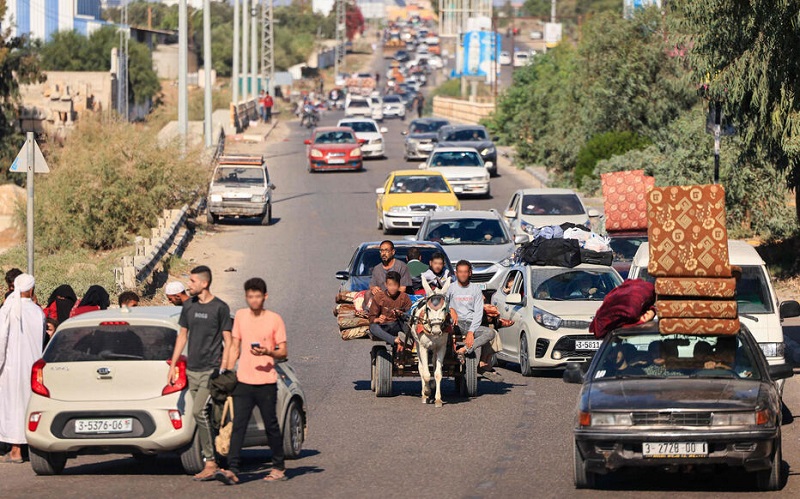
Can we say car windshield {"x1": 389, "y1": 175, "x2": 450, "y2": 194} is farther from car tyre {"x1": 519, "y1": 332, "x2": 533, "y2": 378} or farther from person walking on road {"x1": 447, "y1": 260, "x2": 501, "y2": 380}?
person walking on road {"x1": 447, "y1": 260, "x2": 501, "y2": 380}

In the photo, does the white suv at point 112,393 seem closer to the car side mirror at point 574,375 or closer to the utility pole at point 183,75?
the car side mirror at point 574,375

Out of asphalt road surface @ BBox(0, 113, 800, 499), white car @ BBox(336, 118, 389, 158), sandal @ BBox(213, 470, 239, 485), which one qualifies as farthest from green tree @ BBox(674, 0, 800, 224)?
white car @ BBox(336, 118, 389, 158)

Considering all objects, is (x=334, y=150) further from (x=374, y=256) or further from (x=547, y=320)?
(x=547, y=320)

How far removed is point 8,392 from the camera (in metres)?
12.9

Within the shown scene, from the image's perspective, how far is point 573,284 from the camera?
18766 millimetres

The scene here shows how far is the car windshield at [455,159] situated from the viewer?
141ft

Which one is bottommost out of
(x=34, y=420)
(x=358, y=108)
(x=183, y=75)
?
(x=34, y=420)

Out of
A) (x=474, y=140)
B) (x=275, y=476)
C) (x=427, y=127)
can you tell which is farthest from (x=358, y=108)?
(x=275, y=476)

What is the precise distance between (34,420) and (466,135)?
41874 millimetres

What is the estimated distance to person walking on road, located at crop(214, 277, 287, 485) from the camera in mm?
10938

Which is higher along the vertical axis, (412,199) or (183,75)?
(183,75)

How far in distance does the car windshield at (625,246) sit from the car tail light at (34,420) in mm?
13397

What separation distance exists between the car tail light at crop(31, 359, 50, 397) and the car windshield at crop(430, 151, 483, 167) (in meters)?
31.8

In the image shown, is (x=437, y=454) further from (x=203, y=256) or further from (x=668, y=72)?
(x=668, y=72)
